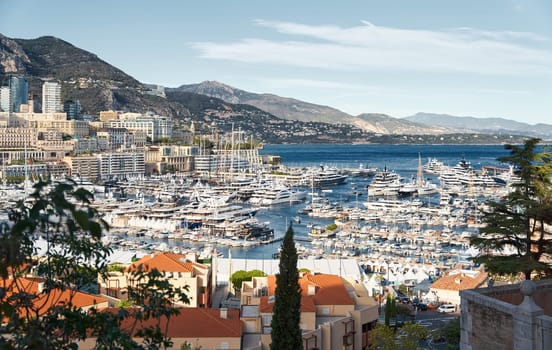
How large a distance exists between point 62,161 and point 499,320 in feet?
234

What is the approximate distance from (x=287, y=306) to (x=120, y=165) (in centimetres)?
7033

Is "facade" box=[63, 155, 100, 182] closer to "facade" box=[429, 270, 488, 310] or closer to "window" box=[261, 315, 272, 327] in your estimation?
"facade" box=[429, 270, 488, 310]

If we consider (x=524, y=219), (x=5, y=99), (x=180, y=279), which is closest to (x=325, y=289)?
(x=180, y=279)

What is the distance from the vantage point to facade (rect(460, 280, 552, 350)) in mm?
4688

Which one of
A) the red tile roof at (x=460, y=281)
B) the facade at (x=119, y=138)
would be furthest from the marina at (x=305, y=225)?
the facade at (x=119, y=138)

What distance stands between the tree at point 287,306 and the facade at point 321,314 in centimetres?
190

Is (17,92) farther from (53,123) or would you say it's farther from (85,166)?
(85,166)

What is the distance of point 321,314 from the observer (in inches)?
472

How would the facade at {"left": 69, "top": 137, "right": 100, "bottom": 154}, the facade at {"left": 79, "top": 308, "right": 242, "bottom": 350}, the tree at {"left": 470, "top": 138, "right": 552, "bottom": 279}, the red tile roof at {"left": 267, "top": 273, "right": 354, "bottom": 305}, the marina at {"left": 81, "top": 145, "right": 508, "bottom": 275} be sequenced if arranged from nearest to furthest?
the tree at {"left": 470, "top": 138, "right": 552, "bottom": 279}
the facade at {"left": 79, "top": 308, "right": 242, "bottom": 350}
the red tile roof at {"left": 267, "top": 273, "right": 354, "bottom": 305}
the marina at {"left": 81, "top": 145, "right": 508, "bottom": 275}
the facade at {"left": 69, "top": 137, "right": 100, "bottom": 154}

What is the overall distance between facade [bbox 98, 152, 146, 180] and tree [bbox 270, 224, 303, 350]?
220 ft

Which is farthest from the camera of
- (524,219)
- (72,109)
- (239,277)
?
(72,109)

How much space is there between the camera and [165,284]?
3.86 m

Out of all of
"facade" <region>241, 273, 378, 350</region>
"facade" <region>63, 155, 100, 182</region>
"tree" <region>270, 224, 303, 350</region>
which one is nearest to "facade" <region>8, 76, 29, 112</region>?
"facade" <region>63, 155, 100, 182</region>

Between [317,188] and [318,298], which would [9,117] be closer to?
[317,188]
